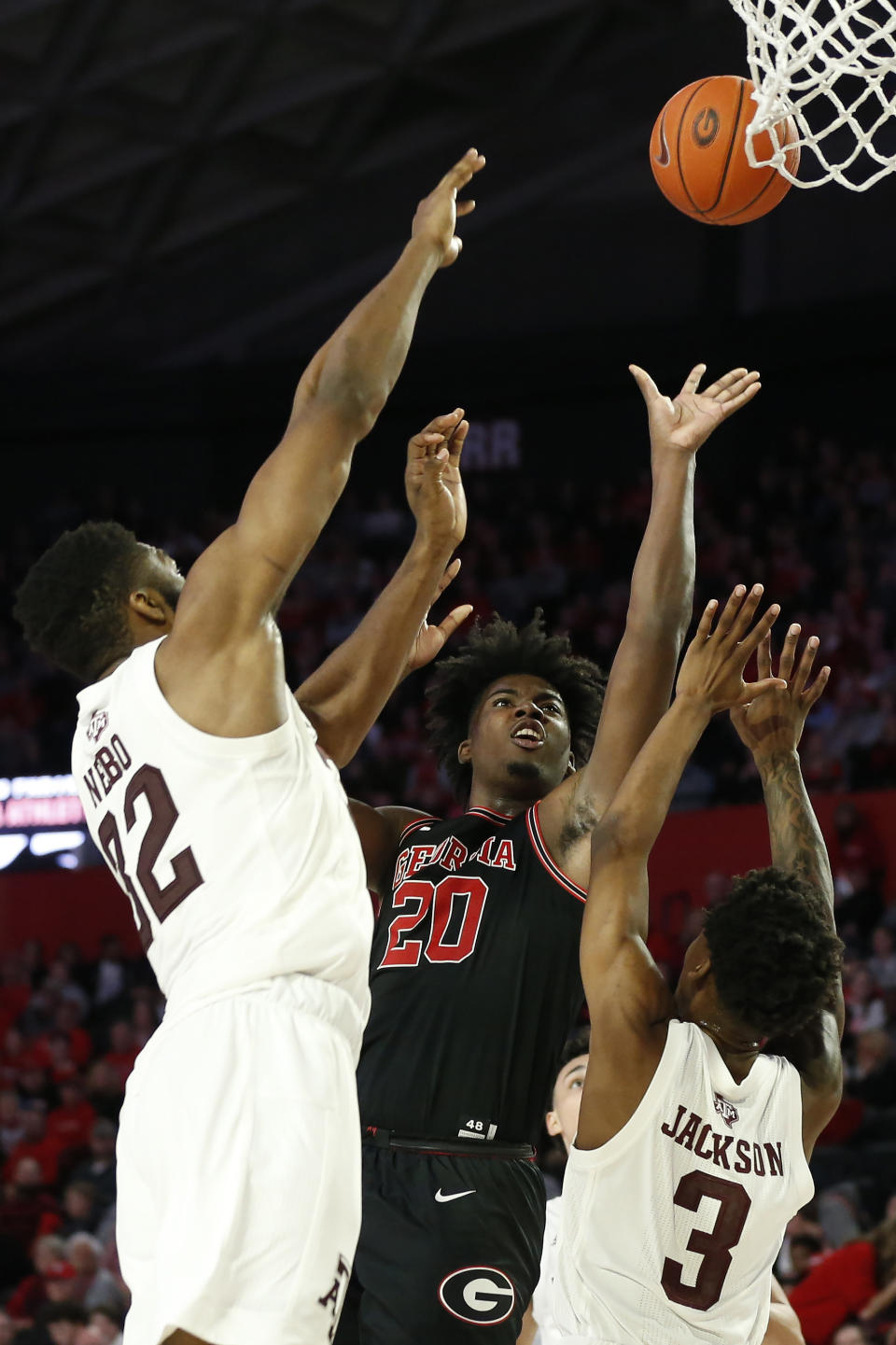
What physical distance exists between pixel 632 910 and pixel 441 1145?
0.75m

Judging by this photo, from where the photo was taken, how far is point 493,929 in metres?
3.81

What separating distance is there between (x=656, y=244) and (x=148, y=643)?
15.2 meters

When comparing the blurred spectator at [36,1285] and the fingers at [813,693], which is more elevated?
the fingers at [813,693]

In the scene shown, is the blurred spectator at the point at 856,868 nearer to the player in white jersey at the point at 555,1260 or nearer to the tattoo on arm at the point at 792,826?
the player in white jersey at the point at 555,1260

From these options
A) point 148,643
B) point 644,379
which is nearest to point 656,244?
point 644,379

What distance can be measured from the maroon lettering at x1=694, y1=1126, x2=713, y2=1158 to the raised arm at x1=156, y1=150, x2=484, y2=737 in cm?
130

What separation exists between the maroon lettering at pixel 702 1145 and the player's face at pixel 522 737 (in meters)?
1.07

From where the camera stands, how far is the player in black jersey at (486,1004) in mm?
3486

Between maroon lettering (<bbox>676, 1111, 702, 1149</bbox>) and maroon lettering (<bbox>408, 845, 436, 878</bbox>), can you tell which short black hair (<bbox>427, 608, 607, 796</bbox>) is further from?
maroon lettering (<bbox>676, 1111, 702, 1149</bbox>)

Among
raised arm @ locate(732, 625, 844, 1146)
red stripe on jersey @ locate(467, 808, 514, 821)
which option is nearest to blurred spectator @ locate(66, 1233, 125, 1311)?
red stripe on jersey @ locate(467, 808, 514, 821)

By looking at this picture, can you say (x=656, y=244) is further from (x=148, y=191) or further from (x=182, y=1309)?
(x=182, y=1309)

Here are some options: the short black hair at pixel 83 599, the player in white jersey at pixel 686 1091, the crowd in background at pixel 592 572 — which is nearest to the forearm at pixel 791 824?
the player in white jersey at pixel 686 1091

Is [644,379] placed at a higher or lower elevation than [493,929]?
higher

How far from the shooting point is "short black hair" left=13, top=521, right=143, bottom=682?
3082 mm
